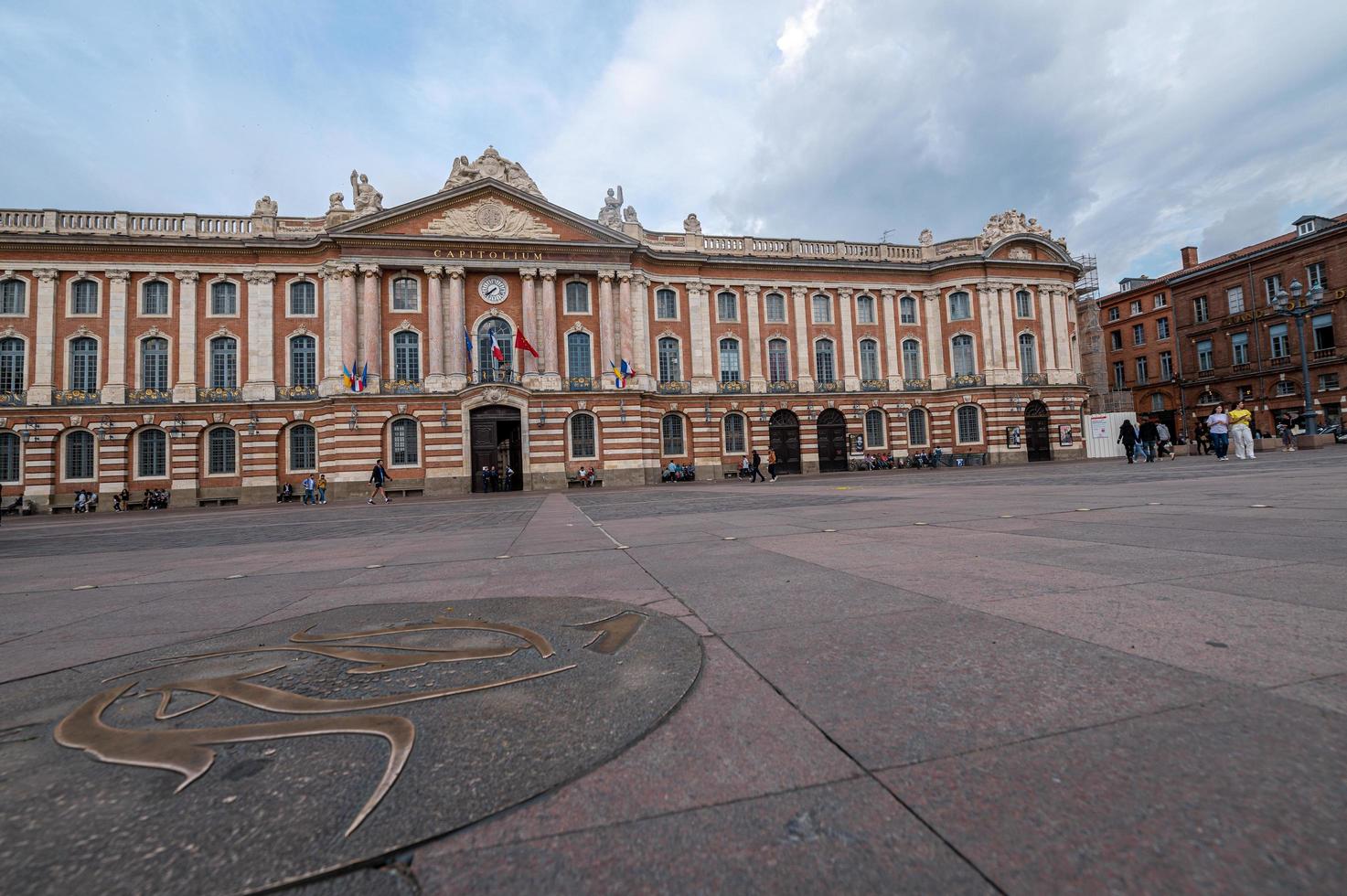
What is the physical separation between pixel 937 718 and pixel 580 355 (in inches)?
1176

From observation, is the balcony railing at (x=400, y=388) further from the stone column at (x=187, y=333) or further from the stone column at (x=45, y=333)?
the stone column at (x=45, y=333)

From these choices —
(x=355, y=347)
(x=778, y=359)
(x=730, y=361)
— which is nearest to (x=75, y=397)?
(x=355, y=347)

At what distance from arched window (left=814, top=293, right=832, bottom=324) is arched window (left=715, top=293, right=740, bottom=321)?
16.1 feet

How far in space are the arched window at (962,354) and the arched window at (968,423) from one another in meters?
2.30

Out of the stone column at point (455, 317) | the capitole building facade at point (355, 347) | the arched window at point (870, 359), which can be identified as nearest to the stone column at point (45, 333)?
the capitole building facade at point (355, 347)

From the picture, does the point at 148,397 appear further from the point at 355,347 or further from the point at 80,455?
the point at 355,347

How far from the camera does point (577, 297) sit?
3069 cm

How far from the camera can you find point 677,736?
5.93 ft

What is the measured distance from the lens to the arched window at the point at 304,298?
28984mm

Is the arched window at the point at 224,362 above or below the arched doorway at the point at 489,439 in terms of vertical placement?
above

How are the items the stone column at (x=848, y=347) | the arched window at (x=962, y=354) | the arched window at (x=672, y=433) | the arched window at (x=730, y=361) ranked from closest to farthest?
the arched window at (x=672, y=433) < the arched window at (x=730, y=361) < the stone column at (x=848, y=347) < the arched window at (x=962, y=354)

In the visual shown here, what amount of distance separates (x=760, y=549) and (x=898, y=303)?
35134 millimetres

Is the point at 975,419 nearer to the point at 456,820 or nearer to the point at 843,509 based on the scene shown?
the point at 843,509

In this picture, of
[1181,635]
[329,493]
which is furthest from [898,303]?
[1181,635]
